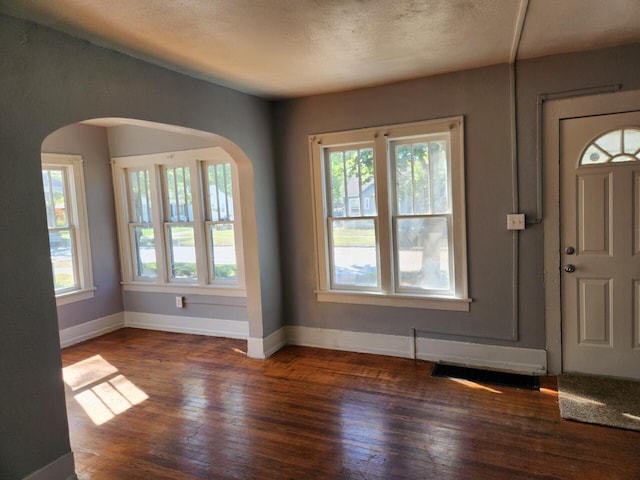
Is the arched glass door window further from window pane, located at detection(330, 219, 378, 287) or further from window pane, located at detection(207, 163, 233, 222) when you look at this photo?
window pane, located at detection(207, 163, 233, 222)

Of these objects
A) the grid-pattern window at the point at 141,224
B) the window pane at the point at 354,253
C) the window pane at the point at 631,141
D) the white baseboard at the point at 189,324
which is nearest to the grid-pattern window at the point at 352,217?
the window pane at the point at 354,253

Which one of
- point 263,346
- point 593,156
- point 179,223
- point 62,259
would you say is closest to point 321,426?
point 263,346

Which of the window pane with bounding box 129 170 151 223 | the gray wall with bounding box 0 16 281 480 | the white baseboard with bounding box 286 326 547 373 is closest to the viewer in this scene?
the gray wall with bounding box 0 16 281 480

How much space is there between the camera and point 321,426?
2814 millimetres

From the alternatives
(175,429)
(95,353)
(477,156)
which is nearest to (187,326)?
(95,353)

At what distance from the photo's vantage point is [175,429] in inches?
112

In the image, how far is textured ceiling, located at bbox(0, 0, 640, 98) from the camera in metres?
2.17

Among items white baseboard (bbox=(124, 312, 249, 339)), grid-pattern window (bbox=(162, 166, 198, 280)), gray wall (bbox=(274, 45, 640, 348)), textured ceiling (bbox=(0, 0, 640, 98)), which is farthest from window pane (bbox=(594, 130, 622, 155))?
grid-pattern window (bbox=(162, 166, 198, 280))

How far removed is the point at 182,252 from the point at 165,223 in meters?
0.42

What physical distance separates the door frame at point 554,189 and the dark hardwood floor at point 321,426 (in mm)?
426

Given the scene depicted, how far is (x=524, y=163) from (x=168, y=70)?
2.89 metres

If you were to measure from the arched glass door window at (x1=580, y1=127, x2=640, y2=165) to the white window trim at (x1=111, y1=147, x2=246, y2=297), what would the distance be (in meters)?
3.29

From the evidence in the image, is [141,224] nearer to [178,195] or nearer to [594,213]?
[178,195]

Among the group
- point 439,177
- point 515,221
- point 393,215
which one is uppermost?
point 439,177
